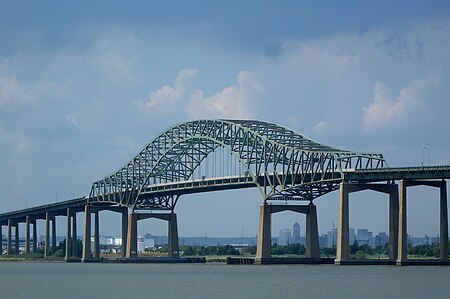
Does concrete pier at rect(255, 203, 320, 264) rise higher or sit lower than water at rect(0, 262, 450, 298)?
higher

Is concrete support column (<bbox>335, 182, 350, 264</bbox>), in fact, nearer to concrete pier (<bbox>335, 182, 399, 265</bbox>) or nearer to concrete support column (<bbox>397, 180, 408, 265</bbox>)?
concrete pier (<bbox>335, 182, 399, 265</bbox>)

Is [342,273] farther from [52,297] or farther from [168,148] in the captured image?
[168,148]

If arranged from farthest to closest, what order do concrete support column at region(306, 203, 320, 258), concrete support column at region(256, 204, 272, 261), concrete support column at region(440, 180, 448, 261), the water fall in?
concrete support column at region(306, 203, 320, 258)
concrete support column at region(256, 204, 272, 261)
concrete support column at region(440, 180, 448, 261)
the water

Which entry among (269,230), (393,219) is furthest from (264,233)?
(393,219)

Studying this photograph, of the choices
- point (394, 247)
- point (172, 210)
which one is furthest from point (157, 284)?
point (172, 210)

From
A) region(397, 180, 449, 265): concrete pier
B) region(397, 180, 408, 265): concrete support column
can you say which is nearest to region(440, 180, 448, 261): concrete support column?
region(397, 180, 449, 265): concrete pier

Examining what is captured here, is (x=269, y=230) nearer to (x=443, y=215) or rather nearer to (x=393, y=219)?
(x=393, y=219)

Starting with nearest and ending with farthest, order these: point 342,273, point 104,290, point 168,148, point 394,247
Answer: point 104,290
point 342,273
point 394,247
point 168,148
